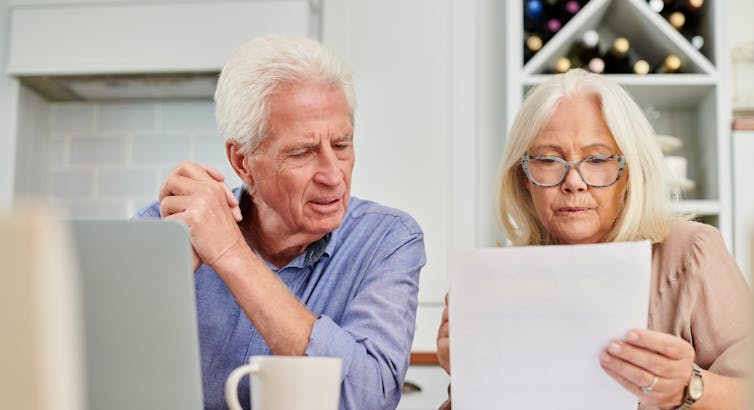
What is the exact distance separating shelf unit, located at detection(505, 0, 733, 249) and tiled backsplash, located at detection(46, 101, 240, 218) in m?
1.03

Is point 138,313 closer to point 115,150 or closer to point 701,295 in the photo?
point 701,295

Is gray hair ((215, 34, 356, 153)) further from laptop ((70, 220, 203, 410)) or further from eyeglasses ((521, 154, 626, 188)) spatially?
laptop ((70, 220, 203, 410))

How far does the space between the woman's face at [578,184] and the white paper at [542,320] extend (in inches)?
17.8

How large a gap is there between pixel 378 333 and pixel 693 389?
1.35 ft

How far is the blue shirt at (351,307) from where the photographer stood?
1113 millimetres

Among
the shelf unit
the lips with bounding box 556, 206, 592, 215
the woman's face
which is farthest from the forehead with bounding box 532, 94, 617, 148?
the shelf unit

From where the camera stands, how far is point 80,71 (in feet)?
8.57

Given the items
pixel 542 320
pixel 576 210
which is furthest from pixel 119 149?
pixel 542 320

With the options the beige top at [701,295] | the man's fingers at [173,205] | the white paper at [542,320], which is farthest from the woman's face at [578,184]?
the man's fingers at [173,205]

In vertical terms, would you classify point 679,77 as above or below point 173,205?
above

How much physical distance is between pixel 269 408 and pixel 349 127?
73 centimetres

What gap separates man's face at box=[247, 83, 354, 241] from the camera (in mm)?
1363

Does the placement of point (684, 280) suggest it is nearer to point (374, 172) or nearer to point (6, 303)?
point (6, 303)

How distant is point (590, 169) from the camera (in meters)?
1.42
